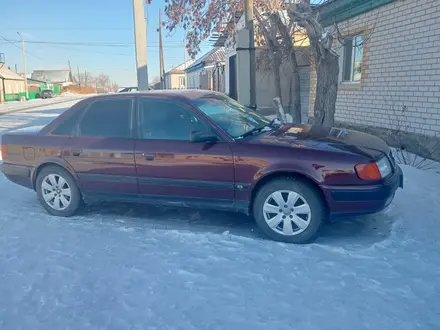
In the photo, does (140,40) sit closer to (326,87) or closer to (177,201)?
(326,87)

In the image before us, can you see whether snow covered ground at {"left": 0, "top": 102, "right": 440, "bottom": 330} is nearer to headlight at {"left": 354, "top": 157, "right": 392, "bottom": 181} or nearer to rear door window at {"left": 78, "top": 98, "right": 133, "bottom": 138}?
headlight at {"left": 354, "top": 157, "right": 392, "bottom": 181}

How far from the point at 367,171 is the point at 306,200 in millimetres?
644

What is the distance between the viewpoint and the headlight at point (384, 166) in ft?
12.1

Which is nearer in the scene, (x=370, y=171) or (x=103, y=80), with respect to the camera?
(x=370, y=171)

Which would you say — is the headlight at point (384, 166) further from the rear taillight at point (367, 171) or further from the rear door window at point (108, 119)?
the rear door window at point (108, 119)

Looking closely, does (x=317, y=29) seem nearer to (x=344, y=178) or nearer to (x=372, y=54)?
(x=372, y=54)

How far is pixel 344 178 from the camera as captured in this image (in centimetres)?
361

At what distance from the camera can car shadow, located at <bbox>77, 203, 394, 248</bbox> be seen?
393 cm

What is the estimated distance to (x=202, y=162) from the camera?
A: 4051mm

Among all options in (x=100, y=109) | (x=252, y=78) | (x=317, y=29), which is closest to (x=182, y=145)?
(x=100, y=109)

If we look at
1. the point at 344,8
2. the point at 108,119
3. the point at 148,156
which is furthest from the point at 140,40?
the point at 148,156

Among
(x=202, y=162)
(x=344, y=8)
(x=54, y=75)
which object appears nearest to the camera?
(x=202, y=162)

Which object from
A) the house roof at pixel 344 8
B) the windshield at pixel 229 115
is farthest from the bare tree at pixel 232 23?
the windshield at pixel 229 115

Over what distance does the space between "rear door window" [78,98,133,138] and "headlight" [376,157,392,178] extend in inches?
110
